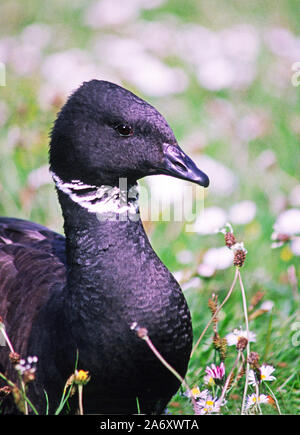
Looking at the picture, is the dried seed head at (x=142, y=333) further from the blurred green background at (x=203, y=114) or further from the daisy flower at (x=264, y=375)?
the blurred green background at (x=203, y=114)

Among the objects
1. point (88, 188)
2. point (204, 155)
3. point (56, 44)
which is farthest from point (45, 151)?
point (88, 188)

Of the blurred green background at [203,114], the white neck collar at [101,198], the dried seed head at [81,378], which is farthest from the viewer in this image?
the blurred green background at [203,114]

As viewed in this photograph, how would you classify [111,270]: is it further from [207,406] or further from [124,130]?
[207,406]

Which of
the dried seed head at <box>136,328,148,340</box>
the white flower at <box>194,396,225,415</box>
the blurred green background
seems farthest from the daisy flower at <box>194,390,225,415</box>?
the dried seed head at <box>136,328,148,340</box>

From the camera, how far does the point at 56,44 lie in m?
7.64

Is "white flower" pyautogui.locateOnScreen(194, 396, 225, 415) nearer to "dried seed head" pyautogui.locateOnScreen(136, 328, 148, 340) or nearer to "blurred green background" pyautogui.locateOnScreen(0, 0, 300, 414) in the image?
"blurred green background" pyautogui.locateOnScreen(0, 0, 300, 414)

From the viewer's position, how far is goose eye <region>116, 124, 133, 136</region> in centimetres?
302

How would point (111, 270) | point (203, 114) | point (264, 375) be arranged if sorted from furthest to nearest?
point (203, 114) < point (264, 375) < point (111, 270)

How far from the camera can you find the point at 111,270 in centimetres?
298

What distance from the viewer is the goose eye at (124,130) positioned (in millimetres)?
3020

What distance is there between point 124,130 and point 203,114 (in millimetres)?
3738

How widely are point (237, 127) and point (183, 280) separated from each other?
2.52 meters

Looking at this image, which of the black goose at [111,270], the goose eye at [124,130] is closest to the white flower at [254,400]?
the black goose at [111,270]

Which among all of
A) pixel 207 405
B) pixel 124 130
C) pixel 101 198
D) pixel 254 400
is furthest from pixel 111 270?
pixel 254 400
